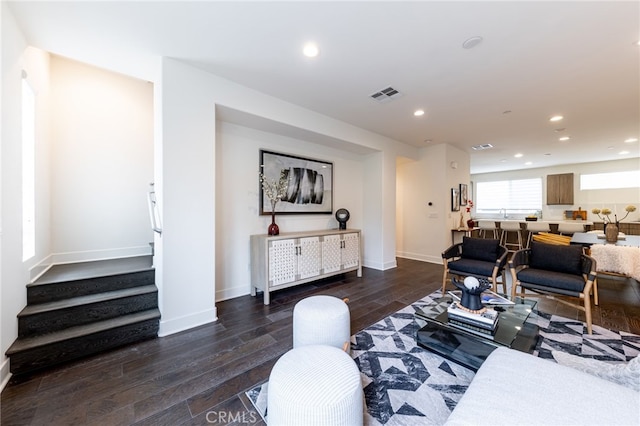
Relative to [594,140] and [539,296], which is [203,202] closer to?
[539,296]

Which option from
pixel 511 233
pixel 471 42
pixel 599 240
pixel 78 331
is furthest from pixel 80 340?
pixel 511 233

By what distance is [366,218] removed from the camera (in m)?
5.31

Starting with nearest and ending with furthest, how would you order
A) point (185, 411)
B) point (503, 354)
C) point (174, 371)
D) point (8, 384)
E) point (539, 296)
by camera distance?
point (503, 354)
point (185, 411)
point (8, 384)
point (174, 371)
point (539, 296)

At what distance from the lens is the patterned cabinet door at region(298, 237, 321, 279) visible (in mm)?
3646

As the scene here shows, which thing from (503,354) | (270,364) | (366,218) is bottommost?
(270,364)

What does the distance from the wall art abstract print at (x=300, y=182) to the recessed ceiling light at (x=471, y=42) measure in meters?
2.67

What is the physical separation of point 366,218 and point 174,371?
4186 millimetres

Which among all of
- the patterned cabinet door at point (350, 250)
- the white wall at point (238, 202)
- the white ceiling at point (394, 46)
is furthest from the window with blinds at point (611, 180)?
the white wall at point (238, 202)

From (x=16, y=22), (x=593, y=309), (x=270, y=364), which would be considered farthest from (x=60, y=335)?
(x=593, y=309)

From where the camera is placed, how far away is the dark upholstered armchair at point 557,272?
99.2 inches

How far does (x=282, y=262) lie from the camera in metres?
3.44

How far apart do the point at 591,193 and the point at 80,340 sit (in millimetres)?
11863

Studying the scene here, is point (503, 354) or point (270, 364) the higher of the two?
point (503, 354)

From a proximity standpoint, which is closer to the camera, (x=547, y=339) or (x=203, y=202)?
(x=547, y=339)
